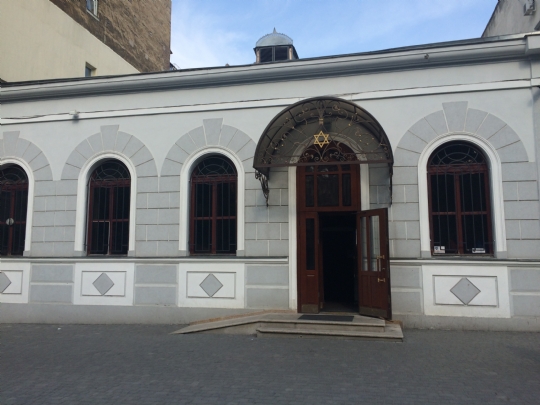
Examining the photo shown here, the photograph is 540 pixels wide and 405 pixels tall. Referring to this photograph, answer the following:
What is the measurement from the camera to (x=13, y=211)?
12.0 metres

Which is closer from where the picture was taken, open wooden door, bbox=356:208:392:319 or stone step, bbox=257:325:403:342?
stone step, bbox=257:325:403:342

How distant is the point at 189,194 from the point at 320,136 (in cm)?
345

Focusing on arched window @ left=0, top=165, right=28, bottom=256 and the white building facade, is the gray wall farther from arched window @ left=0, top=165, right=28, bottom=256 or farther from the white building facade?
arched window @ left=0, top=165, right=28, bottom=256

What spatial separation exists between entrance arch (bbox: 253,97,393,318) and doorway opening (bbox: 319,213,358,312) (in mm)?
1713

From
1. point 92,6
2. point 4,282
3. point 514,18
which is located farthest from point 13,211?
point 514,18

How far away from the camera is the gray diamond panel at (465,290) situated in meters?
9.27

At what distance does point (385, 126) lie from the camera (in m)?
10.0

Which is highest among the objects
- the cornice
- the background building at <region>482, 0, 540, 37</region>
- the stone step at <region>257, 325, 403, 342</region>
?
the background building at <region>482, 0, 540, 37</region>

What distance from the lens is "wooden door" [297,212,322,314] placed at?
9980mm

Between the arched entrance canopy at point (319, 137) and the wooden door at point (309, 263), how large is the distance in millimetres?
1140

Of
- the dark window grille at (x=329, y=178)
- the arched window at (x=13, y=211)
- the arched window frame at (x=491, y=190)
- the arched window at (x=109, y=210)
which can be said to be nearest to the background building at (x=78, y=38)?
the arched window at (x=13, y=211)

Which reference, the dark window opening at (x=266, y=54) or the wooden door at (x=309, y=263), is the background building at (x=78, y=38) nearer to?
the dark window opening at (x=266, y=54)

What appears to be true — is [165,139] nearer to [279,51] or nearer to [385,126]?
[385,126]

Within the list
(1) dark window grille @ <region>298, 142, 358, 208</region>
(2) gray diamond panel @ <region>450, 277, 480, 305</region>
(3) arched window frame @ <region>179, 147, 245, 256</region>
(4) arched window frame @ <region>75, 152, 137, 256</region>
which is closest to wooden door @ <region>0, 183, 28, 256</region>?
(4) arched window frame @ <region>75, 152, 137, 256</region>
